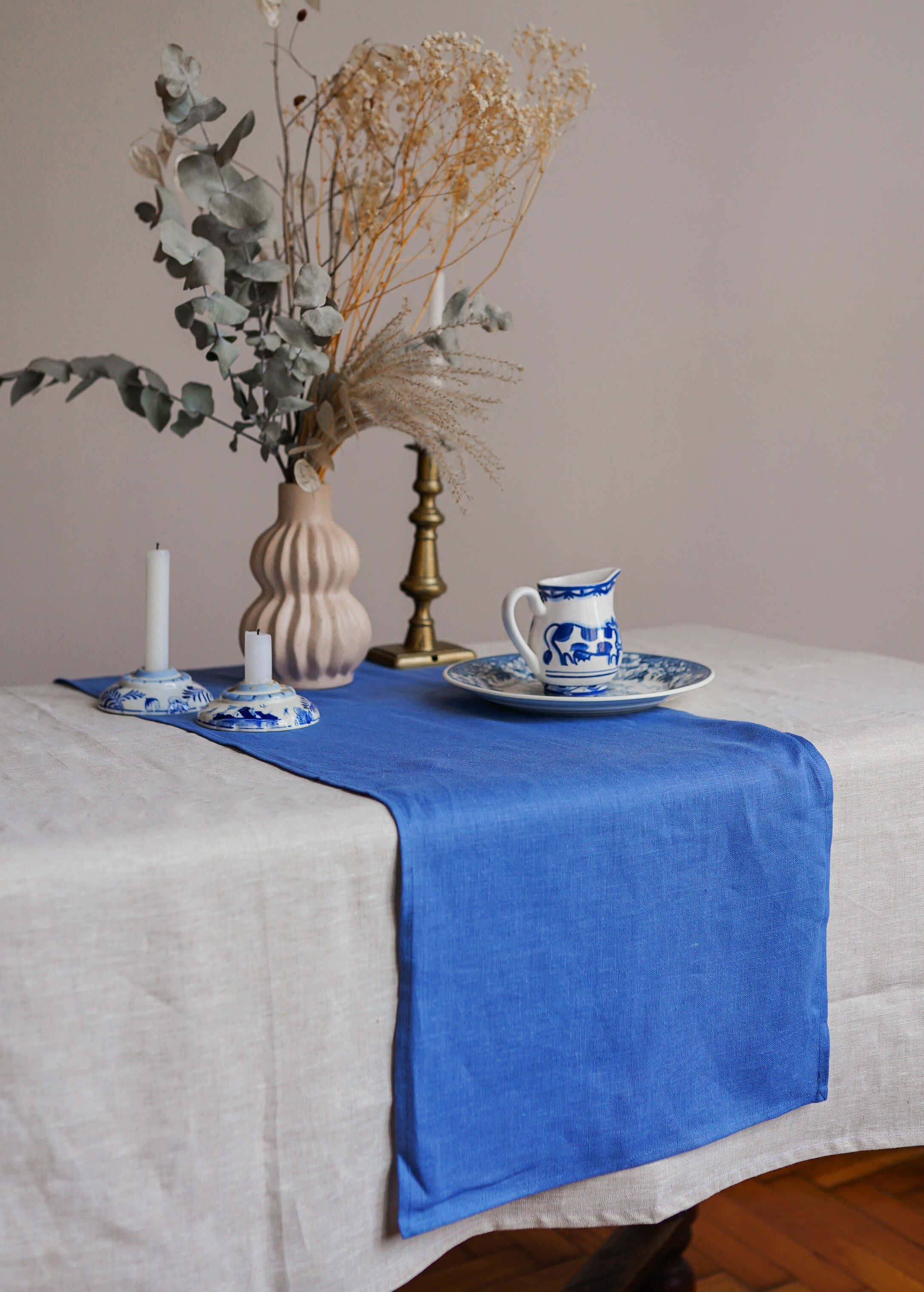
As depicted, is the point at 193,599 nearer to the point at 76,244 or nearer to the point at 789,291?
the point at 76,244

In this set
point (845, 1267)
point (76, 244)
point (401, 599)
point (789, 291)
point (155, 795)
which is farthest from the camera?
point (789, 291)

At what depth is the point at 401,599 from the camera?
2676mm

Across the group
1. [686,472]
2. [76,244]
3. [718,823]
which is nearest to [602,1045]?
[718,823]

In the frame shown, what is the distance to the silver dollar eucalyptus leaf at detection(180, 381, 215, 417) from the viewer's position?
1125 millimetres

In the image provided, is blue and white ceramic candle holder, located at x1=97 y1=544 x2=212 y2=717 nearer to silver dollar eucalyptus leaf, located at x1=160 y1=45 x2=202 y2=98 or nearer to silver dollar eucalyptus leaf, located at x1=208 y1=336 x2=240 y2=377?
silver dollar eucalyptus leaf, located at x1=208 y1=336 x2=240 y2=377

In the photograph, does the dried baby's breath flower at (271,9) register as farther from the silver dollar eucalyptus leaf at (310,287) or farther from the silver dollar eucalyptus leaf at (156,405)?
the silver dollar eucalyptus leaf at (156,405)

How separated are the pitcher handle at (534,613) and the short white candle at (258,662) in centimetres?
21

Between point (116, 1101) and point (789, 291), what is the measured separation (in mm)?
2723

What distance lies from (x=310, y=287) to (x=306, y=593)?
305mm

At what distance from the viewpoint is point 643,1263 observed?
114cm

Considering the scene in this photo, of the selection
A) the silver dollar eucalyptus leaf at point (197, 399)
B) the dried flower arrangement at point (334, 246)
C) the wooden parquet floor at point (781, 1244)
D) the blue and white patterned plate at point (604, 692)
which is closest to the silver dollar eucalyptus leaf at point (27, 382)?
the dried flower arrangement at point (334, 246)

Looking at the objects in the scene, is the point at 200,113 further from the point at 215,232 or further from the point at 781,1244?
the point at 781,1244

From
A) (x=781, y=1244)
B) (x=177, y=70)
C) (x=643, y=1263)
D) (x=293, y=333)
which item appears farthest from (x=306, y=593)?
(x=781, y=1244)

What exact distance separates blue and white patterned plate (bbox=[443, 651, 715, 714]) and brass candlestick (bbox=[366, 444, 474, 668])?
8 centimetres
